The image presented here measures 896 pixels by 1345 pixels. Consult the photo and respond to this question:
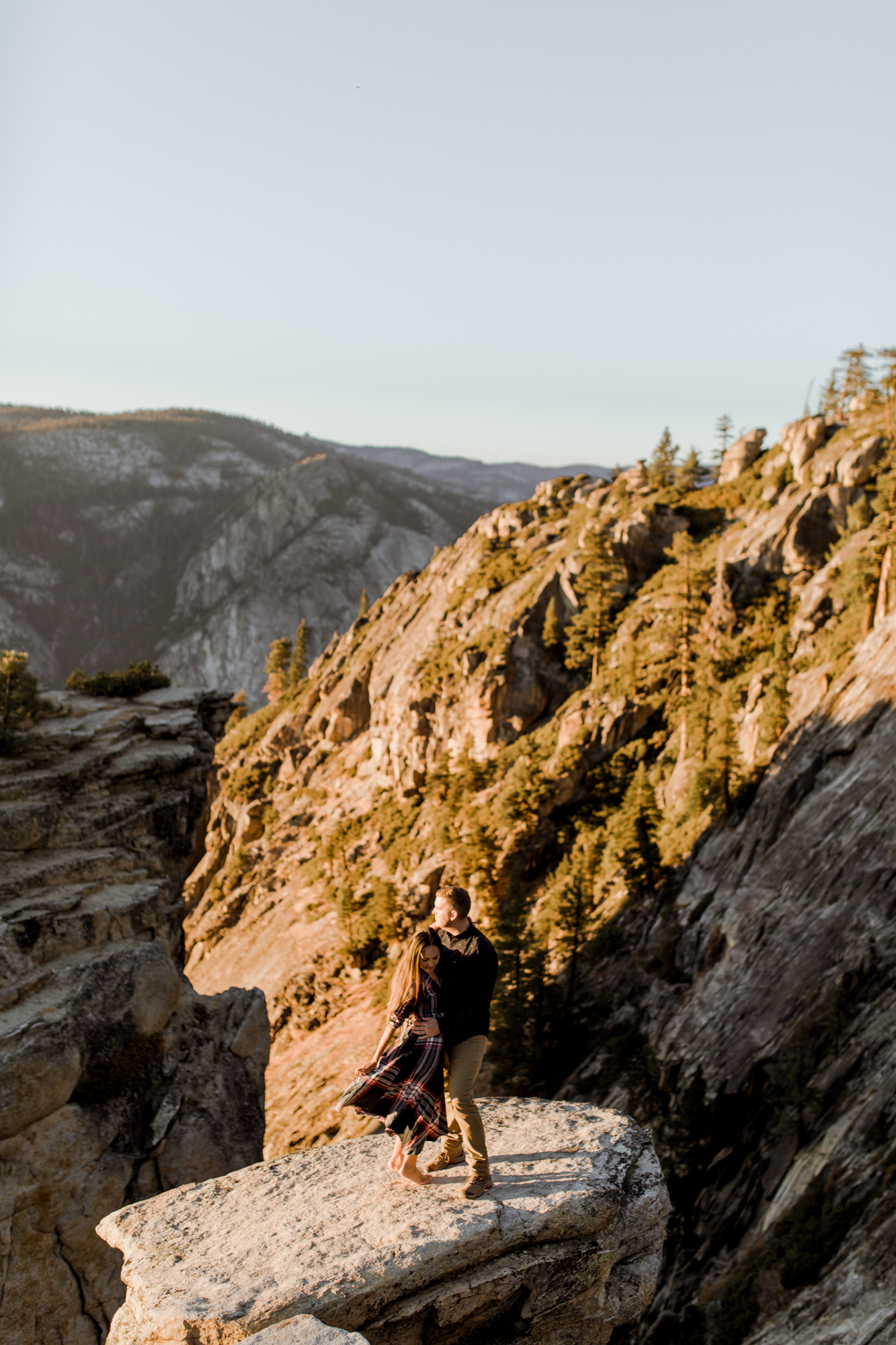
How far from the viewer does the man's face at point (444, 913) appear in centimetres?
903

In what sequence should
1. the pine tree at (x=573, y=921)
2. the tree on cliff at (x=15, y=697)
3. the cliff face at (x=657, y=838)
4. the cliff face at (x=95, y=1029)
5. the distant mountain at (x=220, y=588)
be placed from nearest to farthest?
the cliff face at (x=95, y=1029) → the cliff face at (x=657, y=838) → the tree on cliff at (x=15, y=697) → the pine tree at (x=573, y=921) → the distant mountain at (x=220, y=588)

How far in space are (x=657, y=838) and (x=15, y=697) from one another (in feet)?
104

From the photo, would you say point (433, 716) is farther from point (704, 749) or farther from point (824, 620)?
point (824, 620)

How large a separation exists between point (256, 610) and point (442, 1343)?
A: 16413 centimetres

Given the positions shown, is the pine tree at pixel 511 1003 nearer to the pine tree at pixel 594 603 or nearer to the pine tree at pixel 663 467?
the pine tree at pixel 594 603

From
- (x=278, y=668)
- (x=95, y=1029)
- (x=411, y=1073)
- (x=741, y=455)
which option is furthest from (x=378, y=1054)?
(x=278, y=668)

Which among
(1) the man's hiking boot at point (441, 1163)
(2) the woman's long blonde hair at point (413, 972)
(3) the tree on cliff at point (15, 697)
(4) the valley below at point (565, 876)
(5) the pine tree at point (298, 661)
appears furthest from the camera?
(5) the pine tree at point (298, 661)

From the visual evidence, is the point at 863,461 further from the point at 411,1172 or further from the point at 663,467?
the point at 411,1172

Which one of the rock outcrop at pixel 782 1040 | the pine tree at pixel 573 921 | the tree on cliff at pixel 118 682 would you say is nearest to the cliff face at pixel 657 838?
the rock outcrop at pixel 782 1040

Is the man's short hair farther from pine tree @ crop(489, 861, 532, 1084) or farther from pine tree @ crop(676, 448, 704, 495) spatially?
pine tree @ crop(676, 448, 704, 495)

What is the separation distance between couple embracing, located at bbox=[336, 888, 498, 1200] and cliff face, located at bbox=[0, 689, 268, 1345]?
11782 millimetres

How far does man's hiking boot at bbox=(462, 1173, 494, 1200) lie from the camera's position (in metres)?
8.67

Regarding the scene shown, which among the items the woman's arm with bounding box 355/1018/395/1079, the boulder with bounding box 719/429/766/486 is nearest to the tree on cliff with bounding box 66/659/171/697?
the woman's arm with bounding box 355/1018/395/1079

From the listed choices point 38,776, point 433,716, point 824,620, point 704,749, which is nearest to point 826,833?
point 704,749
